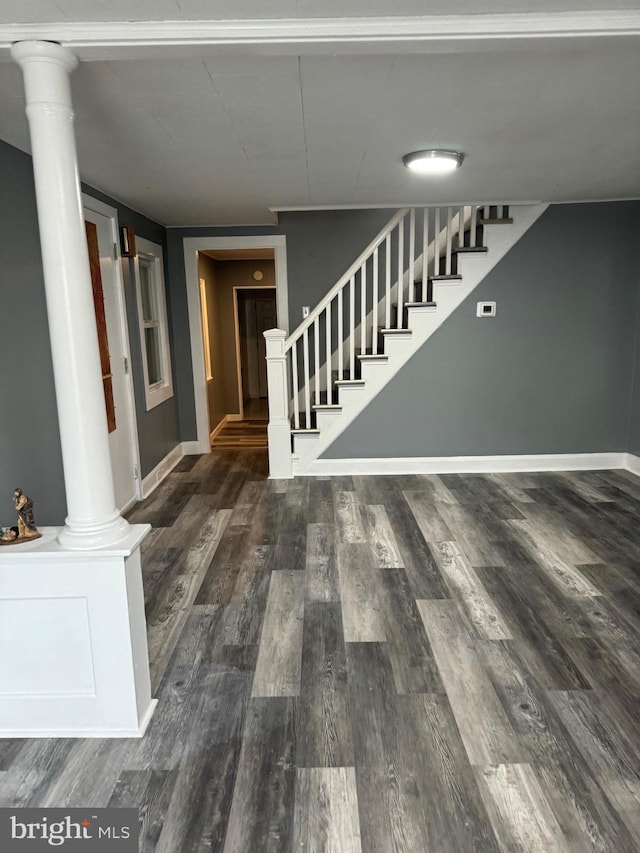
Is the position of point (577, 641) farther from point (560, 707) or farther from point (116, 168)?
point (116, 168)

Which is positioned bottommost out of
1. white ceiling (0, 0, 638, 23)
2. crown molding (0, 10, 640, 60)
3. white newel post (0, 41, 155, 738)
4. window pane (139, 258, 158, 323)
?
white newel post (0, 41, 155, 738)

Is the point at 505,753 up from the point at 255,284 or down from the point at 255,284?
down

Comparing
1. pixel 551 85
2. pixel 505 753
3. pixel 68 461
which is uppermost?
pixel 551 85

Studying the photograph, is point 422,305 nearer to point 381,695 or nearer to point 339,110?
point 339,110

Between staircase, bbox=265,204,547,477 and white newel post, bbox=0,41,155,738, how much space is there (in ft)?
9.25

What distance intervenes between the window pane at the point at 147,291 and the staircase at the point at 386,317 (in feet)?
3.83

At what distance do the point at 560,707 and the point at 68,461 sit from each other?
1.97 meters

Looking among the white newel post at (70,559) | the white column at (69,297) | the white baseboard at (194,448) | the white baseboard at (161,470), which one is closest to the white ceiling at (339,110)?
the white column at (69,297)

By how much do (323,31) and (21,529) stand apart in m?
1.88

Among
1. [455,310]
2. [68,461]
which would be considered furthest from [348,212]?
[68,461]

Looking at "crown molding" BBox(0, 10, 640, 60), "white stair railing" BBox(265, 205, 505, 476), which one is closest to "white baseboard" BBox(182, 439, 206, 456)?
"white stair railing" BBox(265, 205, 505, 476)

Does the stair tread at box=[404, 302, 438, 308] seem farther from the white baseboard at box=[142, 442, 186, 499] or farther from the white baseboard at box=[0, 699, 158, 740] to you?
the white baseboard at box=[0, 699, 158, 740]

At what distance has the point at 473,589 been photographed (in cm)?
283

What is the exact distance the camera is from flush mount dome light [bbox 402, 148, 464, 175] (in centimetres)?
290
